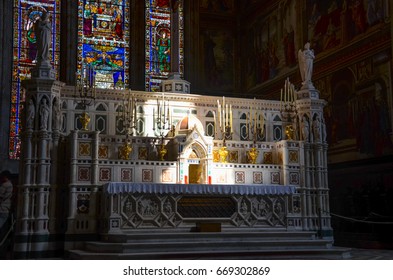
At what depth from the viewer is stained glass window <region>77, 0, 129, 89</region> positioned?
2444 centimetres

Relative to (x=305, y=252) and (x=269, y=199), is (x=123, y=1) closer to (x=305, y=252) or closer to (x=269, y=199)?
(x=269, y=199)

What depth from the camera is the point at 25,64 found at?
76.8 ft

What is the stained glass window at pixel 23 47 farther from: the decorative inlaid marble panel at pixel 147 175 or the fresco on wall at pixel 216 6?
the decorative inlaid marble panel at pixel 147 175

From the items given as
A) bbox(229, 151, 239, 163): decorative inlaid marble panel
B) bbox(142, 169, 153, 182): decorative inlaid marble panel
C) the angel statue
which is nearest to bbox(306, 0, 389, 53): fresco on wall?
the angel statue

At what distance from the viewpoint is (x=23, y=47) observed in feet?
77.2

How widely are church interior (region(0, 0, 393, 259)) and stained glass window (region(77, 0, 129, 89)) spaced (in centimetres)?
10

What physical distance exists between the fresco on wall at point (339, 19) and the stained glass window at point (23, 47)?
10.8 m

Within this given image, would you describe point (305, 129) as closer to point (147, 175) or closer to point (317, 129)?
point (317, 129)

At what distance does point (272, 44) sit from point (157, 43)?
5.28 m

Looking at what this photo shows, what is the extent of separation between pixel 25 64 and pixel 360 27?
44.3 feet

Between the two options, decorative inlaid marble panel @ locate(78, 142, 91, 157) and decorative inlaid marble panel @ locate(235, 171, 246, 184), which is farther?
decorative inlaid marble panel @ locate(235, 171, 246, 184)

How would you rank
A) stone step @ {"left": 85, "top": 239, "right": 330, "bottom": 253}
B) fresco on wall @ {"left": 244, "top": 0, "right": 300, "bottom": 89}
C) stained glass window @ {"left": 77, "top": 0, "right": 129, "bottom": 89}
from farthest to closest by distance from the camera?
stained glass window @ {"left": 77, "top": 0, "right": 129, "bottom": 89}, fresco on wall @ {"left": 244, "top": 0, "right": 300, "bottom": 89}, stone step @ {"left": 85, "top": 239, "right": 330, "bottom": 253}

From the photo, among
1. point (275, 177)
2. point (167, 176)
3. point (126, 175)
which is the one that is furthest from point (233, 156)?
point (126, 175)

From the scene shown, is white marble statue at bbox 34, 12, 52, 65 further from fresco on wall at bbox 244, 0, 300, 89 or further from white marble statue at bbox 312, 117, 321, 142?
fresco on wall at bbox 244, 0, 300, 89
